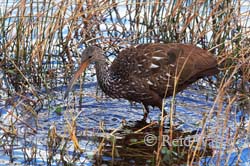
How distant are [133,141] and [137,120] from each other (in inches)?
26.7

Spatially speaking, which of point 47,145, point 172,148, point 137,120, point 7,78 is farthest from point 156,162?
point 7,78

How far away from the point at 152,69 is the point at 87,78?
131cm

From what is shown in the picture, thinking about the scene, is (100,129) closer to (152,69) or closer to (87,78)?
(152,69)

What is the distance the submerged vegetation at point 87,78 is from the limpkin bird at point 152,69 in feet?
0.82

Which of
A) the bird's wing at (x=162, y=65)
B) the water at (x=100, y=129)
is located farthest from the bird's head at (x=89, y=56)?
the water at (x=100, y=129)

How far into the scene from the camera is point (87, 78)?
7.32 meters

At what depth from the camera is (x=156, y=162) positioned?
4949mm

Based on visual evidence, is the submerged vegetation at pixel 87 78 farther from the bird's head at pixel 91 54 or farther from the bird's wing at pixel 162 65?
the bird's head at pixel 91 54

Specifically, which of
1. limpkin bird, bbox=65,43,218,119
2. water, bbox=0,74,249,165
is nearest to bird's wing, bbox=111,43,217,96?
limpkin bird, bbox=65,43,218,119

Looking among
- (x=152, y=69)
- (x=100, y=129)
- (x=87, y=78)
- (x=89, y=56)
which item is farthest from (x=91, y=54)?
(x=87, y=78)

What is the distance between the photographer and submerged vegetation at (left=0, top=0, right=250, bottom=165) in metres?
5.39

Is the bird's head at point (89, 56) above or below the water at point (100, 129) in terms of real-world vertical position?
above

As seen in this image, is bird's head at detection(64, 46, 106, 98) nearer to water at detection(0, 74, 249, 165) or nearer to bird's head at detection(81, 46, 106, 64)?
bird's head at detection(81, 46, 106, 64)

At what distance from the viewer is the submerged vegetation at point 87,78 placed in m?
5.39
